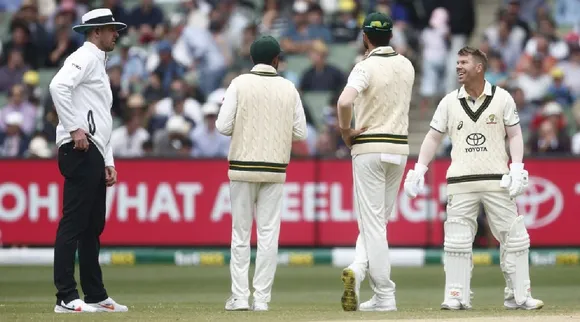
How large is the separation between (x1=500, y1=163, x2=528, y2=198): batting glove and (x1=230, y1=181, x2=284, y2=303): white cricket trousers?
1.81 m

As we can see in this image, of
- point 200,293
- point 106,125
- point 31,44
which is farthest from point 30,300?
point 31,44

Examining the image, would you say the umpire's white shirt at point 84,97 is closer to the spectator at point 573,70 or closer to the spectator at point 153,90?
the spectator at point 153,90

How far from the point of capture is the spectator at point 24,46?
877 inches

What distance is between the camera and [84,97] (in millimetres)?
10719

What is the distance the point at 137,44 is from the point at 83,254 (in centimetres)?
1205

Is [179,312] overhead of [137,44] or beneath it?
beneath

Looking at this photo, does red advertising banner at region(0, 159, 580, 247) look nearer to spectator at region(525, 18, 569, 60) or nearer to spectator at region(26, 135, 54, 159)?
spectator at region(26, 135, 54, 159)

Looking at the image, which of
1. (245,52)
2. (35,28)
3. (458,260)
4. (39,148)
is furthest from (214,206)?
(458,260)

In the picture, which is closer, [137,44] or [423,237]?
[423,237]

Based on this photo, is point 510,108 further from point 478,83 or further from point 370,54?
point 370,54

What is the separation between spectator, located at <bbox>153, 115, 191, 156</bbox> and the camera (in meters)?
18.9

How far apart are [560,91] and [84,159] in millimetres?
10883

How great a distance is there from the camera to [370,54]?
36.1ft

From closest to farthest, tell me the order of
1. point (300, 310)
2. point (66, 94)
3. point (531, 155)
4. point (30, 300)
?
point (66, 94) < point (300, 310) < point (30, 300) < point (531, 155)
